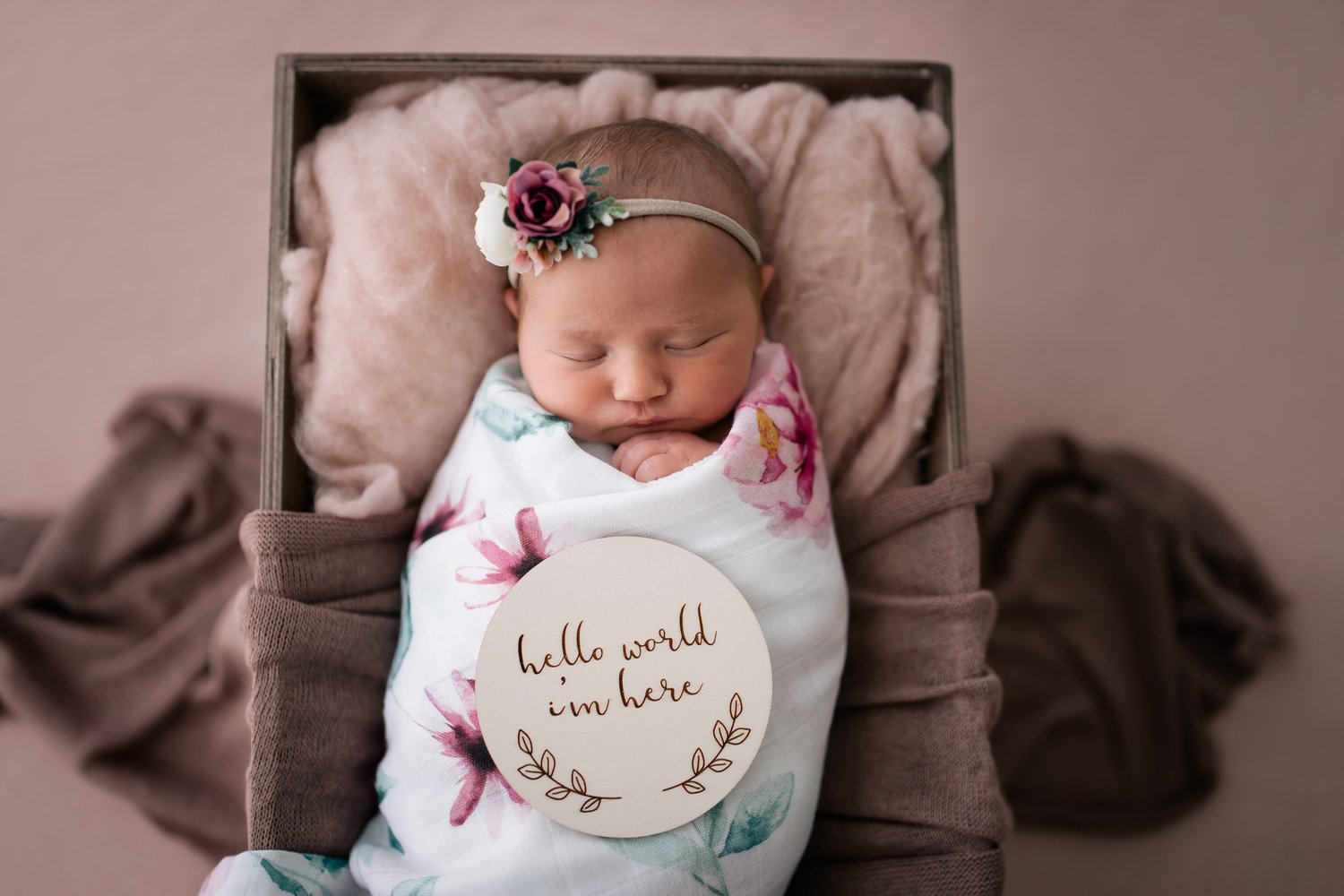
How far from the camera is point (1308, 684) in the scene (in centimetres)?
135

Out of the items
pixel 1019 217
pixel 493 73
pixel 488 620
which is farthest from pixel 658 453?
pixel 1019 217

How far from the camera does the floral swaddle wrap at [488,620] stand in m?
0.79

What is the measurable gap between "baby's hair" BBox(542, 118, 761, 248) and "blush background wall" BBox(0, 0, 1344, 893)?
644mm

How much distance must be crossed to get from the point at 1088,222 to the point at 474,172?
1.04 meters

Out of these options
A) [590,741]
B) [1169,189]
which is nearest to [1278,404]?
[1169,189]

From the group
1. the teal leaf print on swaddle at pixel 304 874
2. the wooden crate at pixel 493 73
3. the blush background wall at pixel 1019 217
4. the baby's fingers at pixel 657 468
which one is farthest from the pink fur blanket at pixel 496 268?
the blush background wall at pixel 1019 217

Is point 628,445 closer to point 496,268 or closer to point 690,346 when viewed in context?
point 690,346

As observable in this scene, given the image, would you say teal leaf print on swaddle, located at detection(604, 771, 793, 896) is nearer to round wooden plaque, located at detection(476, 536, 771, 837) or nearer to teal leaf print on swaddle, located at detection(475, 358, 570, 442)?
round wooden plaque, located at detection(476, 536, 771, 837)

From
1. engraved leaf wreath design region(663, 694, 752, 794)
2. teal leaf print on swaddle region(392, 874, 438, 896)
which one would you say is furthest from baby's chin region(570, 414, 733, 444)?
teal leaf print on swaddle region(392, 874, 438, 896)

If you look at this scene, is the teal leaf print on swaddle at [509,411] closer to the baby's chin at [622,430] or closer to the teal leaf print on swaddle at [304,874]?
the baby's chin at [622,430]

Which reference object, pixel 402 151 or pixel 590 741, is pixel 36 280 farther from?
pixel 590 741

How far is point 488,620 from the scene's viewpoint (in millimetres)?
830

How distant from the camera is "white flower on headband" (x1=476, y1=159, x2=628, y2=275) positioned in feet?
2.67

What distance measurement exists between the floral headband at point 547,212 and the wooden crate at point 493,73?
216 millimetres
